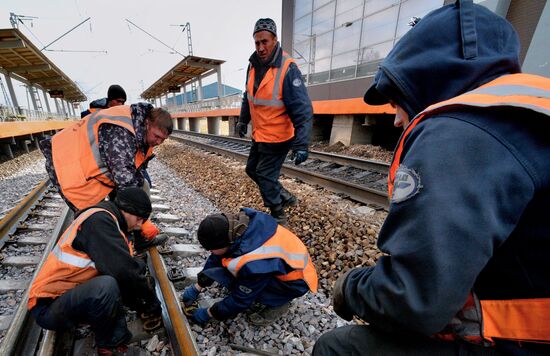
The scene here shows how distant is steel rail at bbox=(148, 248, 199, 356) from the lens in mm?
1630

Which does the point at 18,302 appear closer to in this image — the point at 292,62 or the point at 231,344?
the point at 231,344

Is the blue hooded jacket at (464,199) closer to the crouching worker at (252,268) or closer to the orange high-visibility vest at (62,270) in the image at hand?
the crouching worker at (252,268)

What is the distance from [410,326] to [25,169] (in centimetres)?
1040

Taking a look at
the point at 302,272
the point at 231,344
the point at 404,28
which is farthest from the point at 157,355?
the point at 404,28

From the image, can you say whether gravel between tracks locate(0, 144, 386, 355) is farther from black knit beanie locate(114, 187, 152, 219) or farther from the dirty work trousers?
black knit beanie locate(114, 187, 152, 219)

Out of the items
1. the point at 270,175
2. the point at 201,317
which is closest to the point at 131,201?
the point at 201,317

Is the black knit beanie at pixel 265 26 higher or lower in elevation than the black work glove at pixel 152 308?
higher

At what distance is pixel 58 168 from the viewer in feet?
7.91

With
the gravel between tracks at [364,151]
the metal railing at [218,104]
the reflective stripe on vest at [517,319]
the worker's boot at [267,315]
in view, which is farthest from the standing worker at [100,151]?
the metal railing at [218,104]

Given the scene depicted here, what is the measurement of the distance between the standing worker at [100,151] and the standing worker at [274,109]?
119cm

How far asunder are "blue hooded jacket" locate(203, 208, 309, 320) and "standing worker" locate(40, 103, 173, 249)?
47.5 inches

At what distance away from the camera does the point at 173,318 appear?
1.84 metres

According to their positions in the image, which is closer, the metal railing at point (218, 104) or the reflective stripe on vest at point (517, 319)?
the reflective stripe on vest at point (517, 319)

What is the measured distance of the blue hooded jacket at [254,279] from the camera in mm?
1854
